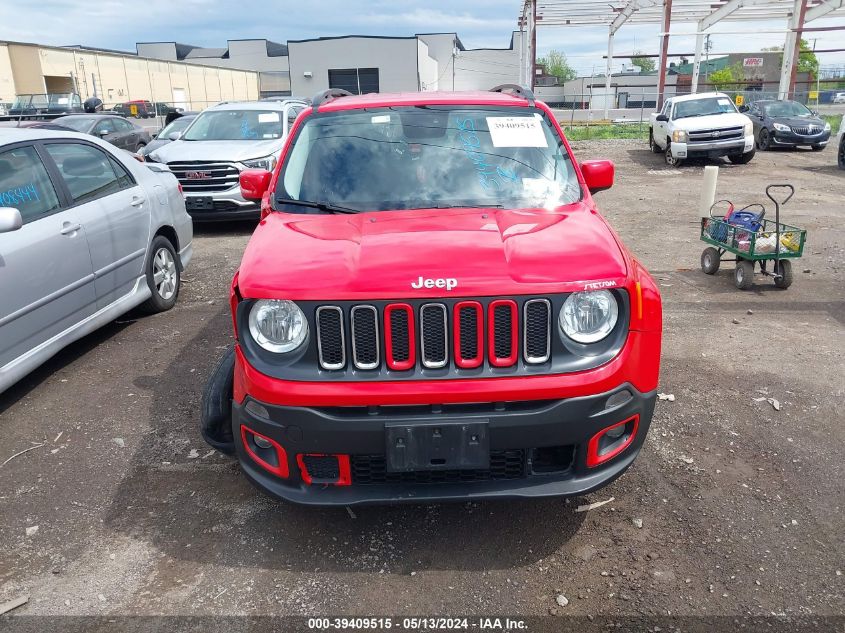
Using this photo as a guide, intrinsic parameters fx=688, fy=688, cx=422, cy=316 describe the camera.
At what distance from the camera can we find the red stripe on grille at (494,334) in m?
2.66

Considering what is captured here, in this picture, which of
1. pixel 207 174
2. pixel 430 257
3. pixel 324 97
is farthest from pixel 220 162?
pixel 430 257

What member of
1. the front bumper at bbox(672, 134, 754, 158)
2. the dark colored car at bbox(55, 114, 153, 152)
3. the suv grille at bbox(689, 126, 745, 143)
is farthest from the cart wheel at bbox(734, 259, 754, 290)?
the dark colored car at bbox(55, 114, 153, 152)

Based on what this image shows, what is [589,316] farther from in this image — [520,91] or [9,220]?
[9,220]

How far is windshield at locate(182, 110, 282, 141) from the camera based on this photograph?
11.1 metres

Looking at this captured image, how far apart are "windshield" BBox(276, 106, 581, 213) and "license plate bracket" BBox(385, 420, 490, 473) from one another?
1.38m

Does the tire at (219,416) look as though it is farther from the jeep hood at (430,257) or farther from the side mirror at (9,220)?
the side mirror at (9,220)

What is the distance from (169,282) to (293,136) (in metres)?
2.97

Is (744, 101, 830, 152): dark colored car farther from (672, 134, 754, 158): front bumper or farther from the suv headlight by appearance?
the suv headlight

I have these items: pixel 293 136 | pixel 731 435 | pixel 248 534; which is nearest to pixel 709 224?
pixel 731 435

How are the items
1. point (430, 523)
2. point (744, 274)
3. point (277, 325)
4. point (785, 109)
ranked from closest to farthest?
1. point (277, 325)
2. point (430, 523)
3. point (744, 274)
4. point (785, 109)

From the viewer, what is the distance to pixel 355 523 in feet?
10.7

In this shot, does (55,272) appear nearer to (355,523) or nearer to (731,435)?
(355,523)

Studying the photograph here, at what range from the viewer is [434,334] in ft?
8.84

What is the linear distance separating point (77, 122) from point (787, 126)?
18949 millimetres
